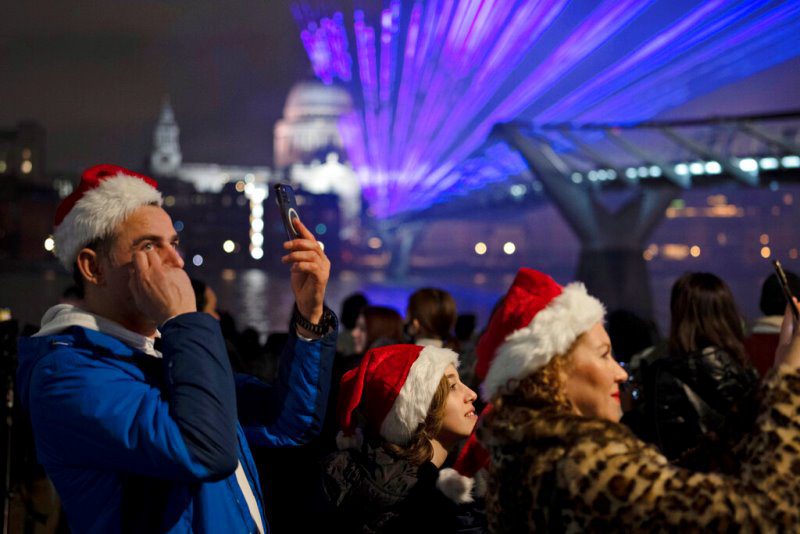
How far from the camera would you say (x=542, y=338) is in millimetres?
1870

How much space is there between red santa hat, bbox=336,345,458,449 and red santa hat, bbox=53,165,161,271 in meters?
0.90

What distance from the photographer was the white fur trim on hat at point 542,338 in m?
1.85

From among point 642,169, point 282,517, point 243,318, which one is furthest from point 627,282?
point 282,517

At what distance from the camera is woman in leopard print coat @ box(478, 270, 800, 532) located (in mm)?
1510

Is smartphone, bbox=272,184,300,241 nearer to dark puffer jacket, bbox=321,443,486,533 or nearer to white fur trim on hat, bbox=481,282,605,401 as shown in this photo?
white fur trim on hat, bbox=481,282,605,401

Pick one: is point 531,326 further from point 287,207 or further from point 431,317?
point 431,317

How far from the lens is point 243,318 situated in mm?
39531

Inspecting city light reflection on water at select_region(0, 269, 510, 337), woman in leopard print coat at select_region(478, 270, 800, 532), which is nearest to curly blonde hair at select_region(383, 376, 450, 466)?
woman in leopard print coat at select_region(478, 270, 800, 532)

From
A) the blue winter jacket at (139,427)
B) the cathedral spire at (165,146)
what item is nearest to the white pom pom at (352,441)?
the blue winter jacket at (139,427)

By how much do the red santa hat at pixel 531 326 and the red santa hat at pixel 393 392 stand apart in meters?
0.48

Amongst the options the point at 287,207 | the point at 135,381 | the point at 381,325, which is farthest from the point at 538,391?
the point at 381,325

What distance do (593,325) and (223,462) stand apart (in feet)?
2.79

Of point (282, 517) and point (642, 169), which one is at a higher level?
point (642, 169)

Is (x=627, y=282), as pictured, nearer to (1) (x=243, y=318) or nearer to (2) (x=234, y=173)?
(1) (x=243, y=318)
